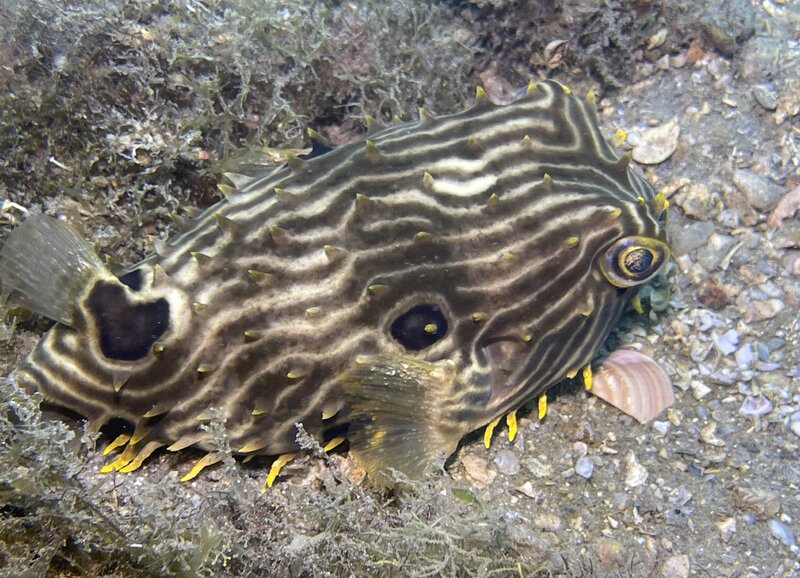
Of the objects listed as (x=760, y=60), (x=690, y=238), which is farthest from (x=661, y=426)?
(x=760, y=60)

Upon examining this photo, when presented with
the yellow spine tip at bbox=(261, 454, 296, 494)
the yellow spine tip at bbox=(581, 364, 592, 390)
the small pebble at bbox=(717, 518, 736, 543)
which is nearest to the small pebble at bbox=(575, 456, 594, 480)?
the yellow spine tip at bbox=(581, 364, 592, 390)

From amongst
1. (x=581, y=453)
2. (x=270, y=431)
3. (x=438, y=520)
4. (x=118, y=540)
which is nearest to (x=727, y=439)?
(x=581, y=453)

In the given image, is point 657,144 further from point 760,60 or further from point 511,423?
point 511,423

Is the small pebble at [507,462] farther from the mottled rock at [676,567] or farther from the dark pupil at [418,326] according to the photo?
the dark pupil at [418,326]

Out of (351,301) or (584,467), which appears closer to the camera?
(351,301)

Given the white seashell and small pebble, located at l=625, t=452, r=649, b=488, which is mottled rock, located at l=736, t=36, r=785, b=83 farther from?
small pebble, located at l=625, t=452, r=649, b=488
